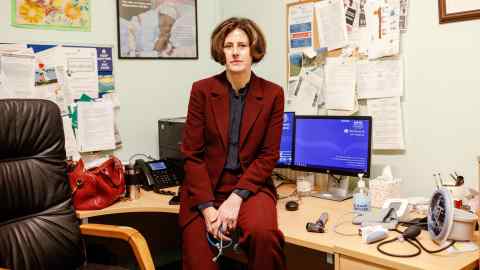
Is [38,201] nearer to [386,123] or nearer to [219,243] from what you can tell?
[219,243]

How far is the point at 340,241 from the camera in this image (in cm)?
167

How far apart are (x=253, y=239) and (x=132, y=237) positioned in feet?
1.55

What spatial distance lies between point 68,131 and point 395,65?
171 centimetres

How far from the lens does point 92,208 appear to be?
2172 mm

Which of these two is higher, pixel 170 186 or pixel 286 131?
pixel 286 131

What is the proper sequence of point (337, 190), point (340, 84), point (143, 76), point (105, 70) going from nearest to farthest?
point (337, 190)
point (340, 84)
point (105, 70)
point (143, 76)

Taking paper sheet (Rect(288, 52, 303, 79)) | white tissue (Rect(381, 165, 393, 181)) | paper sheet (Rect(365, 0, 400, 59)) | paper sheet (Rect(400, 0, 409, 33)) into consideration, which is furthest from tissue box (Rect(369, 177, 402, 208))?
paper sheet (Rect(288, 52, 303, 79))

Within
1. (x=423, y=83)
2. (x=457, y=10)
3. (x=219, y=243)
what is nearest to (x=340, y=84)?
(x=423, y=83)

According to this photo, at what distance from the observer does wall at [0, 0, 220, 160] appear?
258 centimetres

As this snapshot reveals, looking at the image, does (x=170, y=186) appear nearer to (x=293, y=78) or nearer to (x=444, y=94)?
(x=293, y=78)

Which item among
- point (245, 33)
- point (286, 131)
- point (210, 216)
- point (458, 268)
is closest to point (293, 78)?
point (286, 131)

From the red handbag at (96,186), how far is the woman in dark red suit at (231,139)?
486 mm

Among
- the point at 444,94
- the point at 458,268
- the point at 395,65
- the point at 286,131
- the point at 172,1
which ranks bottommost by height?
the point at 458,268

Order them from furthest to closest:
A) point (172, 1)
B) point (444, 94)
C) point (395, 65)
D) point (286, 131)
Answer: point (172, 1), point (286, 131), point (395, 65), point (444, 94)
